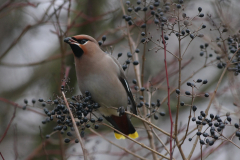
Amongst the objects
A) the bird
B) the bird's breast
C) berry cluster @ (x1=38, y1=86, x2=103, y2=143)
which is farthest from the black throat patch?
berry cluster @ (x1=38, y1=86, x2=103, y2=143)

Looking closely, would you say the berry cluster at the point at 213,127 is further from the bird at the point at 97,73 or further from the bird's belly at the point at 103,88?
the bird's belly at the point at 103,88

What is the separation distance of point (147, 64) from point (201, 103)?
137 centimetres

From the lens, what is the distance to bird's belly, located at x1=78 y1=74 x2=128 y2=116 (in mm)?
3795

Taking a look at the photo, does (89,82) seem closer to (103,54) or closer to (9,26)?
(103,54)

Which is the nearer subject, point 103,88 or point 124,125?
point 103,88

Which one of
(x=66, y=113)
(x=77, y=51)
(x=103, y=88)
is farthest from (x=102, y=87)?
(x=66, y=113)

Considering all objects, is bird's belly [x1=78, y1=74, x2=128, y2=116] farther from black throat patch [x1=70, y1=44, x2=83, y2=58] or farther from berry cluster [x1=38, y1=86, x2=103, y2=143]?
berry cluster [x1=38, y1=86, x2=103, y2=143]

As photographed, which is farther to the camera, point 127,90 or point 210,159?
point 210,159

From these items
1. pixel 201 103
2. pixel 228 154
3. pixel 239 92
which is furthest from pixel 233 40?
pixel 201 103

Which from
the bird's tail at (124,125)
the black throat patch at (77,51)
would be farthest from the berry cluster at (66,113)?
the bird's tail at (124,125)

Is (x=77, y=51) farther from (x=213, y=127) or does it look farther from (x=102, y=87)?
(x=213, y=127)

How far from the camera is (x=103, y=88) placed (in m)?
3.81

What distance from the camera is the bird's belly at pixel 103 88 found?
12.5 feet

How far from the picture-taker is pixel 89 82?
12.5 feet
